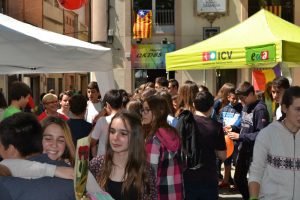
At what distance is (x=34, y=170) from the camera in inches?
97.2

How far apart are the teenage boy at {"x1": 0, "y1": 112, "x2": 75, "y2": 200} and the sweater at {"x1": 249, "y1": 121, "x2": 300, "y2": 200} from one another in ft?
5.48

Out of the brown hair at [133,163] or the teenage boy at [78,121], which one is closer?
the brown hair at [133,163]

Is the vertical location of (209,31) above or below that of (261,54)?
above

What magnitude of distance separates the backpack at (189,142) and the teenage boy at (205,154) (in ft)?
0.11

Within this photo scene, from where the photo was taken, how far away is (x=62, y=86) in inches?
1496

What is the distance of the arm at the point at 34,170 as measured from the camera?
247 centimetres

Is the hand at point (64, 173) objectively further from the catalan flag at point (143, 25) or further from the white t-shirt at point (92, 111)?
the catalan flag at point (143, 25)

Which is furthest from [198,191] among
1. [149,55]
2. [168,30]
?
[168,30]

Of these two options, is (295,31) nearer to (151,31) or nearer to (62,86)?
(151,31)

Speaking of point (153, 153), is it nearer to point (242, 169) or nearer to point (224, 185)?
point (242, 169)

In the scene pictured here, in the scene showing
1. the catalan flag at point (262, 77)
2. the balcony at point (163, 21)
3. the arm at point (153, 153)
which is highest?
the balcony at point (163, 21)

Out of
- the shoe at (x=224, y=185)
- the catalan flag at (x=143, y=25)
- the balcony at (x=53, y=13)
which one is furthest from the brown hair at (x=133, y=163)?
the balcony at (x=53, y=13)

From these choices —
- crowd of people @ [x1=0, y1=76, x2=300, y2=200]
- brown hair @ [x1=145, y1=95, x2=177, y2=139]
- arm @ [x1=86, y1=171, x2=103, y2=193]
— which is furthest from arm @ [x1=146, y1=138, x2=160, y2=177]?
arm @ [x1=86, y1=171, x2=103, y2=193]

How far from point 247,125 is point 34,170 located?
14.7ft
